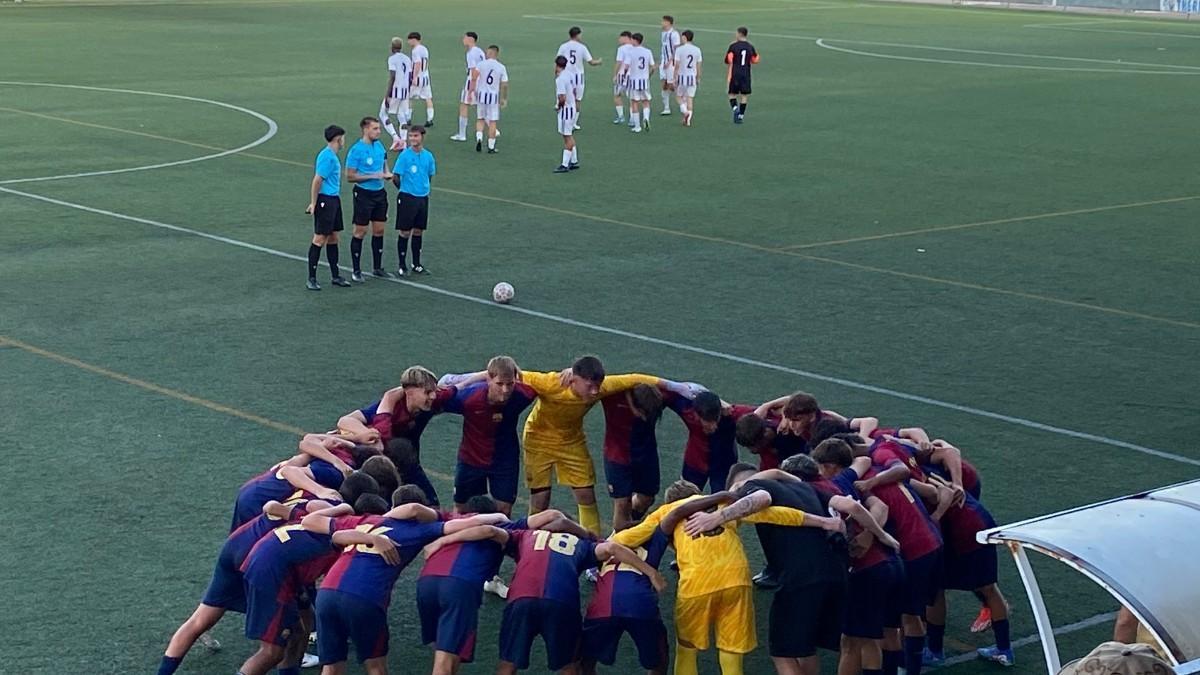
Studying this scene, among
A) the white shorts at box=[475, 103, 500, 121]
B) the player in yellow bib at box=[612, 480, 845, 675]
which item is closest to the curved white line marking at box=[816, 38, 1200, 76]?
the white shorts at box=[475, 103, 500, 121]

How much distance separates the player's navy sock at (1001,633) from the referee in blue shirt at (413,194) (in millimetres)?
11808

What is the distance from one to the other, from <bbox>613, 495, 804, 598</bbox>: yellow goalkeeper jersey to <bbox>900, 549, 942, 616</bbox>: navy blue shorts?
97 cm

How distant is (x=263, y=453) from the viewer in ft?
45.9

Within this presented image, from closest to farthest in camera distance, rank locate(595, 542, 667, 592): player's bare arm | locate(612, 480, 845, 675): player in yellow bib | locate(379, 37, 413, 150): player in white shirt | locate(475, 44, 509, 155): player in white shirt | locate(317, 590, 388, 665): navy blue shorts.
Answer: locate(317, 590, 388, 665): navy blue shorts, locate(612, 480, 845, 675): player in yellow bib, locate(595, 542, 667, 592): player's bare arm, locate(475, 44, 509, 155): player in white shirt, locate(379, 37, 413, 150): player in white shirt

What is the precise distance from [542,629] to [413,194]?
39.5 feet

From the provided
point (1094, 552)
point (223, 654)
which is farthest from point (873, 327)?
point (1094, 552)

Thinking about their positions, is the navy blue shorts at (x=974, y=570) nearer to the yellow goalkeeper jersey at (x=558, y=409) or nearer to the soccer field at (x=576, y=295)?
the soccer field at (x=576, y=295)

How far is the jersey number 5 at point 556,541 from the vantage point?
30.7ft

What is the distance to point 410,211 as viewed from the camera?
20.5 metres

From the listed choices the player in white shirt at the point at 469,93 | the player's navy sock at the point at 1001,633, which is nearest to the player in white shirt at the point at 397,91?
the player in white shirt at the point at 469,93

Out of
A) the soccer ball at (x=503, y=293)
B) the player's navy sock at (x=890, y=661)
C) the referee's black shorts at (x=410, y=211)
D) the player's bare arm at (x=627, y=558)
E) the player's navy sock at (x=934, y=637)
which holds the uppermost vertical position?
the referee's black shorts at (x=410, y=211)

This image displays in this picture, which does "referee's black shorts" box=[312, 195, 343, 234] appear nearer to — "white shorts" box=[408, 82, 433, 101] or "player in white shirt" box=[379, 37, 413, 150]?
"player in white shirt" box=[379, 37, 413, 150]

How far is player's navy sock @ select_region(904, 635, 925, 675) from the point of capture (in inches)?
394

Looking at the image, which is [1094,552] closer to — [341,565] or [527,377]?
[341,565]
